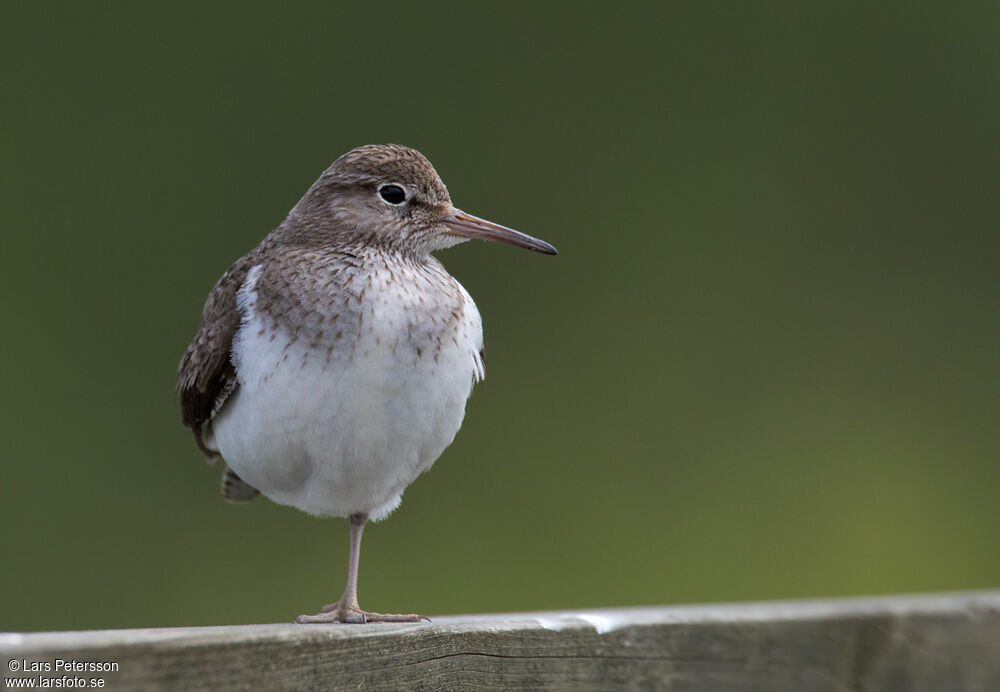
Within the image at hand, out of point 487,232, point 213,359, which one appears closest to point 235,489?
point 213,359

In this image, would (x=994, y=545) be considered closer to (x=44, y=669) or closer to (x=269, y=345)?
(x=269, y=345)

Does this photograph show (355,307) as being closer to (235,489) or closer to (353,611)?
(353,611)

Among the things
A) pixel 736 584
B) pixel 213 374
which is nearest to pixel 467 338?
pixel 213 374

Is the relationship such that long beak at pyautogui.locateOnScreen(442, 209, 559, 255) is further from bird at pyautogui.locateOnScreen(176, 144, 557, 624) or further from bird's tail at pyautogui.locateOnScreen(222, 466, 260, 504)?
bird's tail at pyautogui.locateOnScreen(222, 466, 260, 504)

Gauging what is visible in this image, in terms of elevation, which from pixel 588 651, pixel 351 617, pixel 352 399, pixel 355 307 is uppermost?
pixel 355 307

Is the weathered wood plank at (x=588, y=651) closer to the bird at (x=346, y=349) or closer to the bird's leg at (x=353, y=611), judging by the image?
the bird's leg at (x=353, y=611)

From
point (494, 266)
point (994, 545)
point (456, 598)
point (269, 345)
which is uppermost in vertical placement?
point (494, 266)
